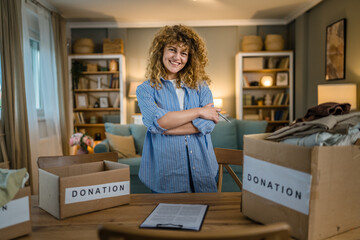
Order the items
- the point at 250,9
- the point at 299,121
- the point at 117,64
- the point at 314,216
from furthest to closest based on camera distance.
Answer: the point at 117,64 < the point at 250,9 < the point at 299,121 < the point at 314,216

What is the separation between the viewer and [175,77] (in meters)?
1.56

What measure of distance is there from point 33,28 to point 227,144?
137 inches

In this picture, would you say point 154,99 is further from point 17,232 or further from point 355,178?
point 355,178

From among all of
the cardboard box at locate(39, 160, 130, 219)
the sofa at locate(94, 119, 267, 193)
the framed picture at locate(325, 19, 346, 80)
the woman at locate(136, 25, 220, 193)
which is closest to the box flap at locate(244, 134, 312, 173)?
the cardboard box at locate(39, 160, 130, 219)

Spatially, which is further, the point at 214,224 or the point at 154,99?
the point at 154,99

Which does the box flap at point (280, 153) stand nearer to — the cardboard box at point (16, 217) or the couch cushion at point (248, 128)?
the cardboard box at point (16, 217)

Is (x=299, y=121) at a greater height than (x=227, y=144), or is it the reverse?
(x=299, y=121)

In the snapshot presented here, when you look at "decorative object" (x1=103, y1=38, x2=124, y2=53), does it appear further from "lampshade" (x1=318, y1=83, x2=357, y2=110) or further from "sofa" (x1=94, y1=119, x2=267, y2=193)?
"lampshade" (x1=318, y1=83, x2=357, y2=110)

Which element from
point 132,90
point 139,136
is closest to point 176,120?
point 139,136

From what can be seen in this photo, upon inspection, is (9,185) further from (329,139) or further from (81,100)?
(81,100)

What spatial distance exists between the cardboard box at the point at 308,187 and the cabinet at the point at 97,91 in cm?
528

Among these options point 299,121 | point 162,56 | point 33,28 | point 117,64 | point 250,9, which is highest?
point 250,9

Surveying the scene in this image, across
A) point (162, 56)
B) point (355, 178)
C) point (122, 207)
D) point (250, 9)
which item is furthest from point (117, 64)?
point (355, 178)

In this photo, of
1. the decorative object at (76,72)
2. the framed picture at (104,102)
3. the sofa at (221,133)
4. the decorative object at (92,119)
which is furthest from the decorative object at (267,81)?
the decorative object at (76,72)
